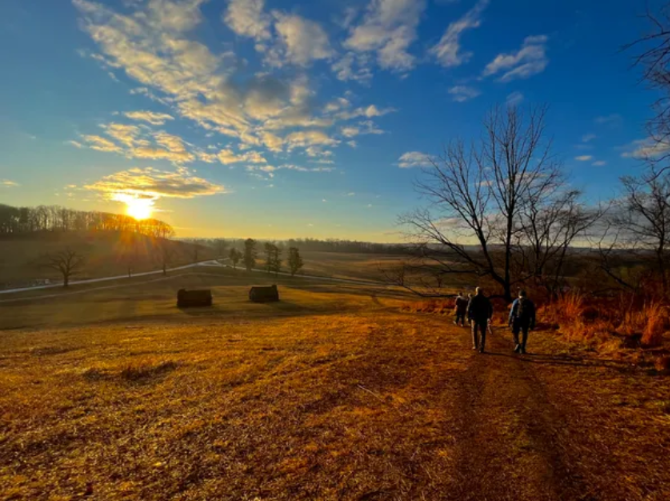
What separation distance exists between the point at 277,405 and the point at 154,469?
6.69ft

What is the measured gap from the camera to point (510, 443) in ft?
13.3

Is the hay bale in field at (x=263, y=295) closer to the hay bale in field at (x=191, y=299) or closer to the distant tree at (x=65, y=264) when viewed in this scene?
the hay bale in field at (x=191, y=299)

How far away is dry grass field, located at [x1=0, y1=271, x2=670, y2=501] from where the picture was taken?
336 cm

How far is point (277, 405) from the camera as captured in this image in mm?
5406

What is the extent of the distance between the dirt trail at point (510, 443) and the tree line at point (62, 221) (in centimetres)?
16367

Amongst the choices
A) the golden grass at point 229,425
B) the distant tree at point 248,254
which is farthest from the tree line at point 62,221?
the golden grass at point 229,425

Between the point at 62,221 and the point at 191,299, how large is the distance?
15595 cm

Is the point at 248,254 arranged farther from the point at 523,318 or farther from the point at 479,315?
the point at 523,318

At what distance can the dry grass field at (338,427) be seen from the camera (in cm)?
336

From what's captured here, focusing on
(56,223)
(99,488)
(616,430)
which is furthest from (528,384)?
(56,223)

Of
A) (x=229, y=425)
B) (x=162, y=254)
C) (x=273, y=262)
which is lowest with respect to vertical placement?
(x=162, y=254)

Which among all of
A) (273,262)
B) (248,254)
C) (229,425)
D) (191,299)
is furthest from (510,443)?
(248,254)

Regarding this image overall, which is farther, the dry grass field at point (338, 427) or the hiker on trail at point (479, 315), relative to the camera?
the hiker on trail at point (479, 315)

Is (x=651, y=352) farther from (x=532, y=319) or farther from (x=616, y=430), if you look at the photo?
(x=616, y=430)
